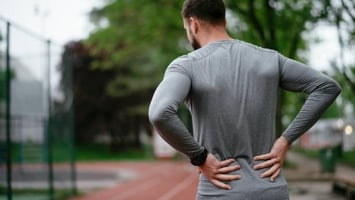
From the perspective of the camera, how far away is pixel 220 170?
2.33 m

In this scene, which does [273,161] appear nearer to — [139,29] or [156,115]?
[156,115]

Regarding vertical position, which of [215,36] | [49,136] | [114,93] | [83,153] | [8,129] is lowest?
[83,153]

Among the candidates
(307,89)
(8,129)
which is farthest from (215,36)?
(8,129)

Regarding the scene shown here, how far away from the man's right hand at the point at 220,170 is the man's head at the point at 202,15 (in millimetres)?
486

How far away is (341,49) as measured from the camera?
35.7 feet

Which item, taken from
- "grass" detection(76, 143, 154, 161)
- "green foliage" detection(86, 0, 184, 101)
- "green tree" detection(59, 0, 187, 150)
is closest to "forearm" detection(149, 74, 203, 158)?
"green foliage" detection(86, 0, 184, 101)

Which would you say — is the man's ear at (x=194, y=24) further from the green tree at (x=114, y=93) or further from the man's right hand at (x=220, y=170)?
the green tree at (x=114, y=93)

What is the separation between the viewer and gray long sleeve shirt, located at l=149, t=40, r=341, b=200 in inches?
91.4

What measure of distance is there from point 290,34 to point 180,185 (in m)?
5.65

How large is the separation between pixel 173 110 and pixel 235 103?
25 cm

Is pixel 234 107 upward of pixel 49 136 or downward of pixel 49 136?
upward

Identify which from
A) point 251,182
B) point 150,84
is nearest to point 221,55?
point 251,182

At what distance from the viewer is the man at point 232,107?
2330 millimetres

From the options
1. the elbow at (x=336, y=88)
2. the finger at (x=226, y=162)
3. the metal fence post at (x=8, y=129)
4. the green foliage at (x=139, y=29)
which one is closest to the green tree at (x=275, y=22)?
the green foliage at (x=139, y=29)
